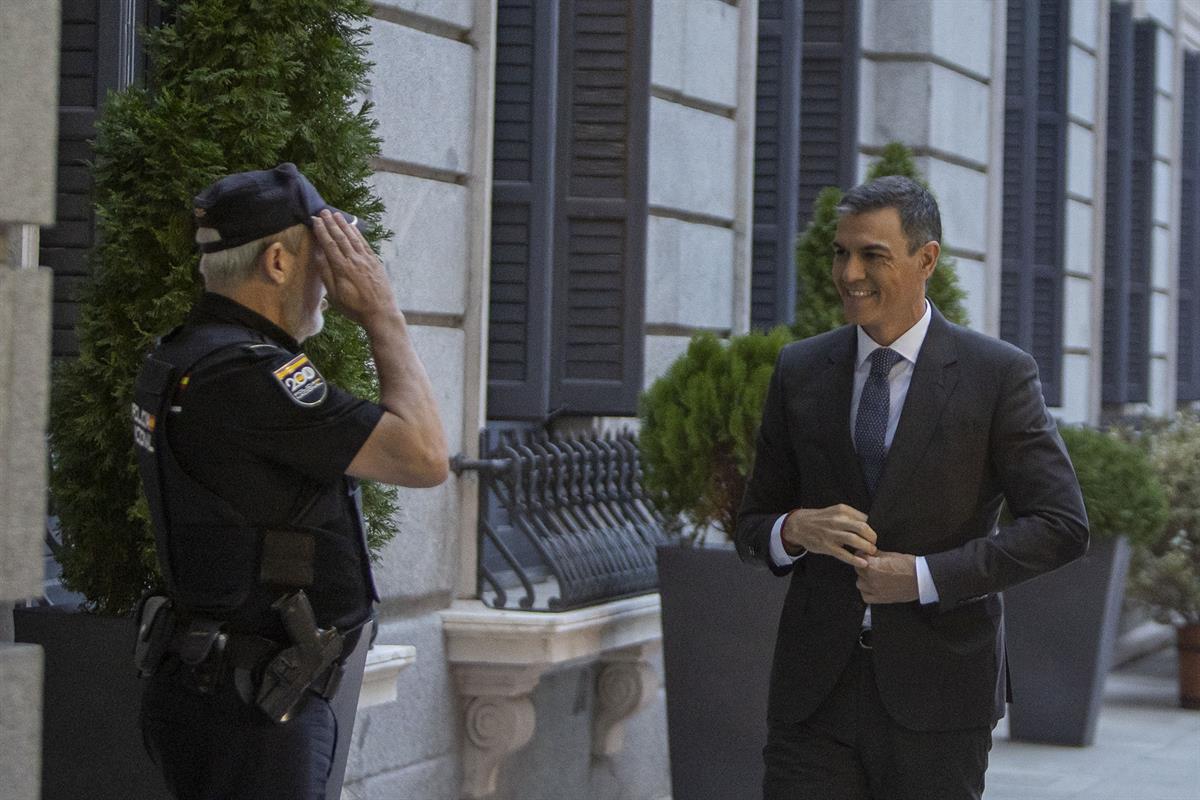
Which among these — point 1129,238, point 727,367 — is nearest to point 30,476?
point 727,367

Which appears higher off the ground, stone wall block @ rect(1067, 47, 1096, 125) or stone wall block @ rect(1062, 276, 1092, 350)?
stone wall block @ rect(1067, 47, 1096, 125)

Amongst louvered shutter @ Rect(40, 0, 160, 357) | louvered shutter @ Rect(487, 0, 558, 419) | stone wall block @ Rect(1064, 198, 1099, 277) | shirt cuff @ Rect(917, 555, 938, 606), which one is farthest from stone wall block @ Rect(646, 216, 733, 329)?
stone wall block @ Rect(1064, 198, 1099, 277)

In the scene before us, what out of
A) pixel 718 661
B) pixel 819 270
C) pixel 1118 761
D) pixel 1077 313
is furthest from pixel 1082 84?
pixel 718 661

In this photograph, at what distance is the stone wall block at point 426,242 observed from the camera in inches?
253

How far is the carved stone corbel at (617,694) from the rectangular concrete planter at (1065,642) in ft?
7.84

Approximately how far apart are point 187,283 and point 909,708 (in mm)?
1830

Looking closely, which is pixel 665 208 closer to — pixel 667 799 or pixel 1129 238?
pixel 667 799

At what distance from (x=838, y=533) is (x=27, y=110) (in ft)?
5.72

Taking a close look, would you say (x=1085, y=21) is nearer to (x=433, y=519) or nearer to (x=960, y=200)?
(x=960, y=200)

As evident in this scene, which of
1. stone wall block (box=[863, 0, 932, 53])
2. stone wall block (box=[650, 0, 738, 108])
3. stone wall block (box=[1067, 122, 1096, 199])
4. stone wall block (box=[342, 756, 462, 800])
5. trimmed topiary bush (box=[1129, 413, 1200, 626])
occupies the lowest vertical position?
stone wall block (box=[342, 756, 462, 800])

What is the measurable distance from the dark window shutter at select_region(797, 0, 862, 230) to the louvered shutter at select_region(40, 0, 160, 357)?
4980mm

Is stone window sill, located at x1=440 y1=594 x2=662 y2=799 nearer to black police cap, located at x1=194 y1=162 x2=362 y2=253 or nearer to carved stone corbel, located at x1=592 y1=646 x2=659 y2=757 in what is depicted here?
carved stone corbel, located at x1=592 y1=646 x2=659 y2=757

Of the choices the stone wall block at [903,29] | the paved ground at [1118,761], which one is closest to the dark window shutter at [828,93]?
the stone wall block at [903,29]

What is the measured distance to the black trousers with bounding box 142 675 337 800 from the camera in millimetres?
3320
